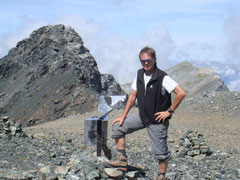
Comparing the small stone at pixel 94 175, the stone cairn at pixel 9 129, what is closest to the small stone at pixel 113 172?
the small stone at pixel 94 175

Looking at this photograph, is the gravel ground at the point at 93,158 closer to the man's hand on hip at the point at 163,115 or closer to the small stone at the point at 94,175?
the small stone at the point at 94,175

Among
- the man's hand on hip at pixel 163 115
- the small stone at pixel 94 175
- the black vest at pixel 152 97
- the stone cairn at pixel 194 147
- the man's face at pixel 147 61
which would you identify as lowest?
the stone cairn at pixel 194 147

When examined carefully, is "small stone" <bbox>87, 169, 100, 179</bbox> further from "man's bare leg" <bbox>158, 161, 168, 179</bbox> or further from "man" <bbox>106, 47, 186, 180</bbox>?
"man's bare leg" <bbox>158, 161, 168, 179</bbox>

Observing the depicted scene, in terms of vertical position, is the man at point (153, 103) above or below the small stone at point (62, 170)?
above

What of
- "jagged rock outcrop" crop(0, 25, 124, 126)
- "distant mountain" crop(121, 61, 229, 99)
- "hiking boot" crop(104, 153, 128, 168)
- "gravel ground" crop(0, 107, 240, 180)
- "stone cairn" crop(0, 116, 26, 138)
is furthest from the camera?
"distant mountain" crop(121, 61, 229, 99)

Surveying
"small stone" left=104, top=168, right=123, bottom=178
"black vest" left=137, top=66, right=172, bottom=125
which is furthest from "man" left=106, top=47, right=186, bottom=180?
"small stone" left=104, top=168, right=123, bottom=178

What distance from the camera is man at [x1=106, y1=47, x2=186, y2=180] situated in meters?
6.53

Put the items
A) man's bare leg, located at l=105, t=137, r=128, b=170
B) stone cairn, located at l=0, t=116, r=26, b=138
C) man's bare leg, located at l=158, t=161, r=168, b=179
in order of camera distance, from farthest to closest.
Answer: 1. stone cairn, located at l=0, t=116, r=26, b=138
2. man's bare leg, located at l=105, t=137, r=128, b=170
3. man's bare leg, located at l=158, t=161, r=168, b=179

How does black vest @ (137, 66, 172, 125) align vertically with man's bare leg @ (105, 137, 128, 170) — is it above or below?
above

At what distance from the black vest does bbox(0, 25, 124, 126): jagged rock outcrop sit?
18.9 meters

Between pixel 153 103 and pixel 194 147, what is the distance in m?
6.38

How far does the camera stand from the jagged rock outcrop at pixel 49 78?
27.2m

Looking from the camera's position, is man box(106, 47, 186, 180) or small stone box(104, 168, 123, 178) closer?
man box(106, 47, 186, 180)

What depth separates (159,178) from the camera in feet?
22.8
